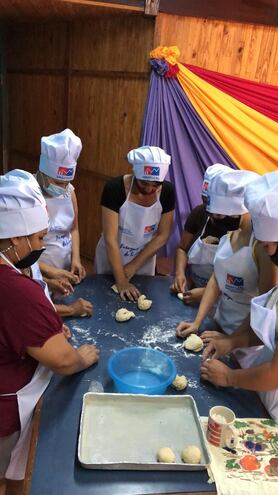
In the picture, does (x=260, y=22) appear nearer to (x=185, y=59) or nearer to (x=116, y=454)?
(x=185, y=59)

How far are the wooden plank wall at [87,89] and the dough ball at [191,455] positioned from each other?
3205mm

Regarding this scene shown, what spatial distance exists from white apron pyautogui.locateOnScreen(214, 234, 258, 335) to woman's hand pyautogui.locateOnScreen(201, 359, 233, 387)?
1.32 ft

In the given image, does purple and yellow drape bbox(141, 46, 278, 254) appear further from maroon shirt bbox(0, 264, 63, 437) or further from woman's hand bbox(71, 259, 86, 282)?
maroon shirt bbox(0, 264, 63, 437)

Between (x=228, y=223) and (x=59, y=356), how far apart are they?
1.07 metres

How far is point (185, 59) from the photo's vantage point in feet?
11.5

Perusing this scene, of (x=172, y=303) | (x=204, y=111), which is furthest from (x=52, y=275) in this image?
(x=204, y=111)

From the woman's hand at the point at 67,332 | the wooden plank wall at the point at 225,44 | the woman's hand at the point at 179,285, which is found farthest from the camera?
the wooden plank wall at the point at 225,44

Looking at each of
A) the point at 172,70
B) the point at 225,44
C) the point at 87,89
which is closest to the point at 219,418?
the point at 172,70

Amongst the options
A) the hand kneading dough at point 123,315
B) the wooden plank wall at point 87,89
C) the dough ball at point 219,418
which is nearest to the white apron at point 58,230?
the hand kneading dough at point 123,315

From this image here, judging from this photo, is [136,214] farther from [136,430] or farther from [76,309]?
[136,430]

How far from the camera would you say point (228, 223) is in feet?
6.48

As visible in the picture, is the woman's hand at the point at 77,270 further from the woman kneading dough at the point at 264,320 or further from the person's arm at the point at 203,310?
the woman kneading dough at the point at 264,320

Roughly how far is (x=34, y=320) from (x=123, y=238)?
51.0 inches

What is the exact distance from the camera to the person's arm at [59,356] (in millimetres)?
1255
